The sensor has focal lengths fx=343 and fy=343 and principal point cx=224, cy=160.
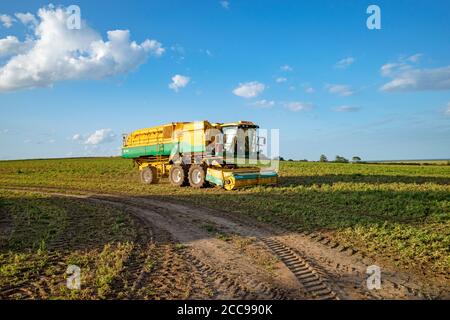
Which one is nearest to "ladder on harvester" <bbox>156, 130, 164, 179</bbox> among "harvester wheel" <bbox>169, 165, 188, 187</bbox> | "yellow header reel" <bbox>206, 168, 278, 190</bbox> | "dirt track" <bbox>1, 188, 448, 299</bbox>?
"harvester wheel" <bbox>169, 165, 188, 187</bbox>

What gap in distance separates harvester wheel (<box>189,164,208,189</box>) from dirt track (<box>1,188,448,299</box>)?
8.72 m

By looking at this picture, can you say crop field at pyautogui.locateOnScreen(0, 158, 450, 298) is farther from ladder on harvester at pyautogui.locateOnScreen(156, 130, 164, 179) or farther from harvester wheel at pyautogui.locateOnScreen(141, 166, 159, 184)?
harvester wheel at pyautogui.locateOnScreen(141, 166, 159, 184)

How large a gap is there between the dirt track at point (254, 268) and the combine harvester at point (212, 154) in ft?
26.4

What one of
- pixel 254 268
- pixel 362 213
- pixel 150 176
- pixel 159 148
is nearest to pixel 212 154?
pixel 159 148

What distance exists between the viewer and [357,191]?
1636 cm

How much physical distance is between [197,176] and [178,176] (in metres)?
1.83

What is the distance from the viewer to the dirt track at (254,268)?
5438mm

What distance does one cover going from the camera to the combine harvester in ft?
59.5

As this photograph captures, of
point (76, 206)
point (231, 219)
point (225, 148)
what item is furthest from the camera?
point (225, 148)

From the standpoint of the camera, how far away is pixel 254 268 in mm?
6500

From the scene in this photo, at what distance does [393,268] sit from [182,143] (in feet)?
51.0

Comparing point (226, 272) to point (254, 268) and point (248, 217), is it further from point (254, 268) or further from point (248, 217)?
point (248, 217)
